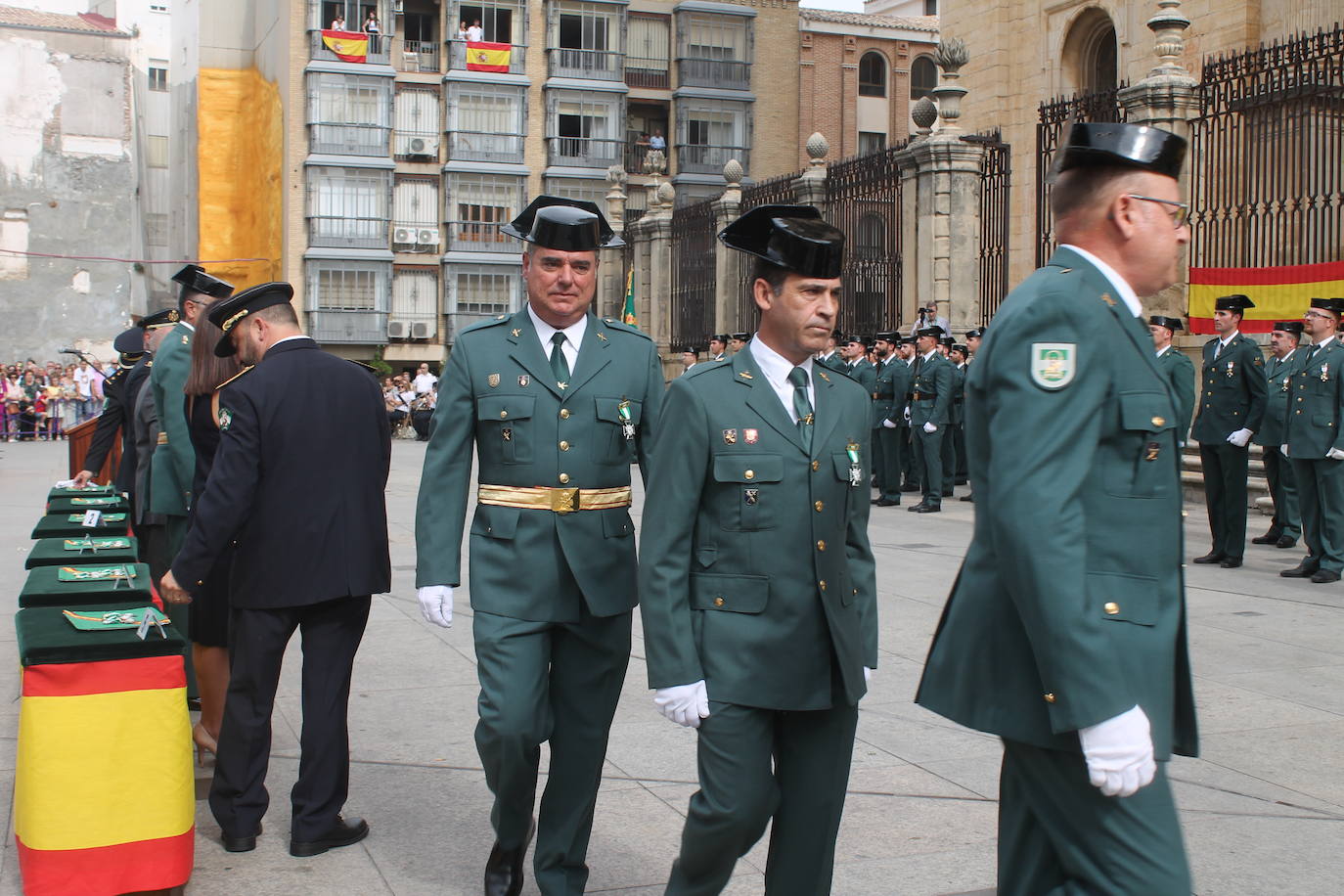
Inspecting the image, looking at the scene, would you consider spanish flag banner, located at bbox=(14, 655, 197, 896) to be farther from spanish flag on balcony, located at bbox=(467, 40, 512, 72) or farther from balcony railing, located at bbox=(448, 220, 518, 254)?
spanish flag on balcony, located at bbox=(467, 40, 512, 72)

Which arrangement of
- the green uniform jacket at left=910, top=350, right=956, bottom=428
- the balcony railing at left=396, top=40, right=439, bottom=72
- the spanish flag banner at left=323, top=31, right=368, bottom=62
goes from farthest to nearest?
1. the balcony railing at left=396, top=40, right=439, bottom=72
2. the spanish flag banner at left=323, top=31, right=368, bottom=62
3. the green uniform jacket at left=910, top=350, right=956, bottom=428

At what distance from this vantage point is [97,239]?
4838 cm

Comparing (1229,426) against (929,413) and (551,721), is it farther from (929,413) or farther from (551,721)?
(551,721)

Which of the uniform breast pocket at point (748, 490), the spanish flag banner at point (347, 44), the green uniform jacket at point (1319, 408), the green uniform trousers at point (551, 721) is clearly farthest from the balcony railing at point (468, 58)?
the uniform breast pocket at point (748, 490)

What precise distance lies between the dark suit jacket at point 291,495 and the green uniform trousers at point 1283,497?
10714 millimetres

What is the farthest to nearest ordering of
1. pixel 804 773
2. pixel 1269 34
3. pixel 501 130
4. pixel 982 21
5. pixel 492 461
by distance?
pixel 501 130
pixel 982 21
pixel 1269 34
pixel 492 461
pixel 804 773

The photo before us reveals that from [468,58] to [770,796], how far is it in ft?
152

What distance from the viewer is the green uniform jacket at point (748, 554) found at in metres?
3.67

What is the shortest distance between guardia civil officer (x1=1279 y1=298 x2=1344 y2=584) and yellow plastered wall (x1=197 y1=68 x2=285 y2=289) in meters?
44.1

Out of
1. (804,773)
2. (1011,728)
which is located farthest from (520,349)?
(1011,728)

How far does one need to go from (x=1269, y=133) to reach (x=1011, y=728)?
642 inches

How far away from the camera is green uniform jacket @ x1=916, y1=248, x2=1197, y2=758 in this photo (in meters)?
2.77

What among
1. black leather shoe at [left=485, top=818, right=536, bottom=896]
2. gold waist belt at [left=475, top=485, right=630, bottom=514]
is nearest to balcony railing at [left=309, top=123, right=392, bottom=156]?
gold waist belt at [left=475, top=485, right=630, bottom=514]

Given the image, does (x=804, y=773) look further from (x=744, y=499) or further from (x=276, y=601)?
(x=276, y=601)
